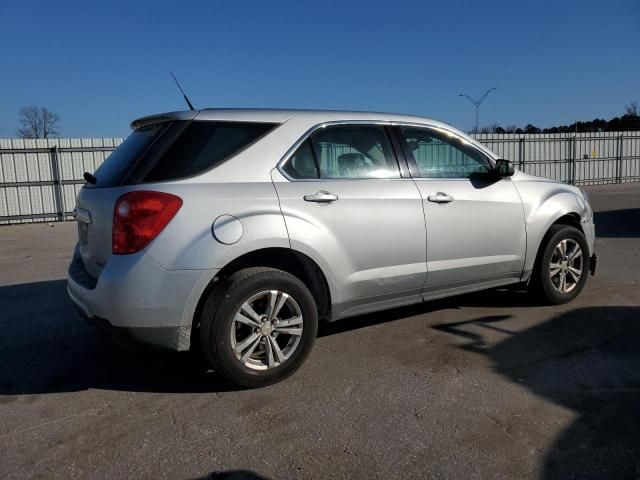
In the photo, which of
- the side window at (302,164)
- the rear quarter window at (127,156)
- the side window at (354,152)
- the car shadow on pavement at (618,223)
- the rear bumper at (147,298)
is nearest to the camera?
the rear bumper at (147,298)

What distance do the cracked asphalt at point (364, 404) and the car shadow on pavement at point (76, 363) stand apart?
0.02m

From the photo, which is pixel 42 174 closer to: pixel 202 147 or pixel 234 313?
pixel 202 147

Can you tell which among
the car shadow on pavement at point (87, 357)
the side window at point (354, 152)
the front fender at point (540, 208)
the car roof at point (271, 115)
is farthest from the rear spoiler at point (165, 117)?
the front fender at point (540, 208)

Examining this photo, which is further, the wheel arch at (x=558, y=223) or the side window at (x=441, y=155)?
the wheel arch at (x=558, y=223)

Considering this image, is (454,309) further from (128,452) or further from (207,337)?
(128,452)

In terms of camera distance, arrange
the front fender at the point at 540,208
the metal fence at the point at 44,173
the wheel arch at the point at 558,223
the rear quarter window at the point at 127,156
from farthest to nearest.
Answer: the metal fence at the point at 44,173
the wheel arch at the point at 558,223
the front fender at the point at 540,208
the rear quarter window at the point at 127,156

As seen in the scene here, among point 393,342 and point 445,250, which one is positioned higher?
point 445,250

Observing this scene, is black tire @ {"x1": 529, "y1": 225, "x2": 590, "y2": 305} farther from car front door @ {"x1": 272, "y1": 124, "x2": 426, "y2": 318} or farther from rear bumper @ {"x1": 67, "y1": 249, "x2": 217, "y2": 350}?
rear bumper @ {"x1": 67, "y1": 249, "x2": 217, "y2": 350}

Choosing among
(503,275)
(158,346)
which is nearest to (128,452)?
(158,346)

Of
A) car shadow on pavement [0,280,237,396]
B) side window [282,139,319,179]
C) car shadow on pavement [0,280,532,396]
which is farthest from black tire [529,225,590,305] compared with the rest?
car shadow on pavement [0,280,237,396]

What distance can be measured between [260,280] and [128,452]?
1167mm

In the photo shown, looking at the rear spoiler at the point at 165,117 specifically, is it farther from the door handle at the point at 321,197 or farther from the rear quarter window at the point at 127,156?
the door handle at the point at 321,197

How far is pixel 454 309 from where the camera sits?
5.20 meters

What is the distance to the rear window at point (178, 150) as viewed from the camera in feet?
10.9
